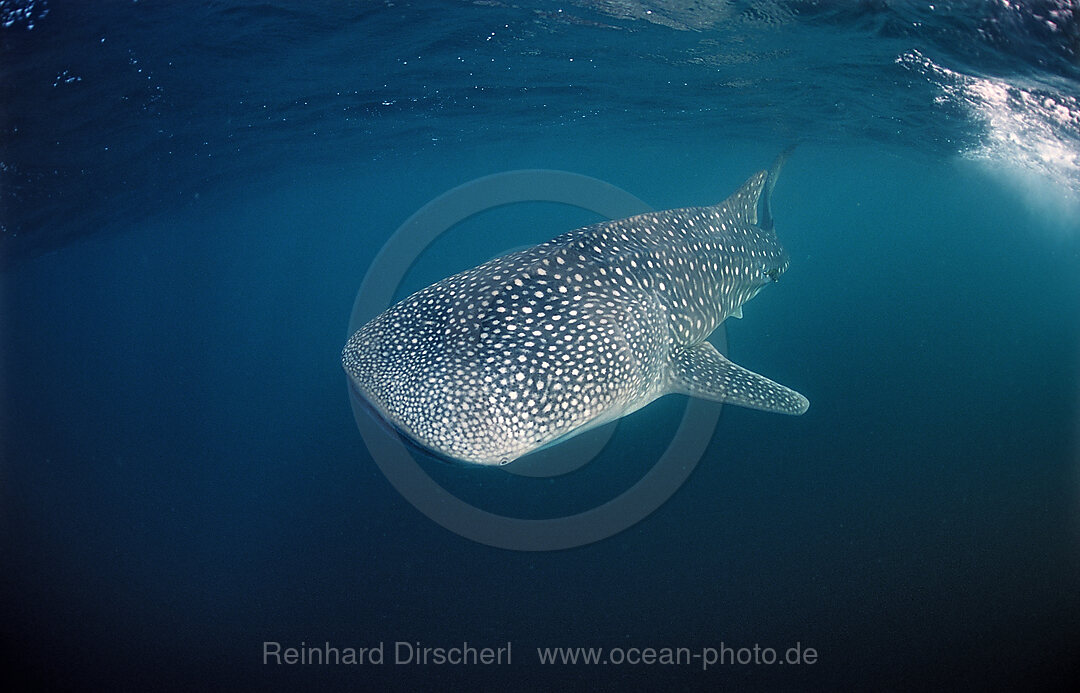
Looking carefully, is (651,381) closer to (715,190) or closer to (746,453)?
(746,453)

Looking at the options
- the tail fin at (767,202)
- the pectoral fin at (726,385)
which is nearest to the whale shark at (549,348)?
the pectoral fin at (726,385)

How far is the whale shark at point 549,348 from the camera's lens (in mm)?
3494

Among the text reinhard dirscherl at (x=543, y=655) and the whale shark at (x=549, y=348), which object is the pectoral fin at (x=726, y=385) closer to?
the whale shark at (x=549, y=348)

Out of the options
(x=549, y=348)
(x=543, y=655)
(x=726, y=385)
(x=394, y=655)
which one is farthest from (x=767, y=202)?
(x=394, y=655)

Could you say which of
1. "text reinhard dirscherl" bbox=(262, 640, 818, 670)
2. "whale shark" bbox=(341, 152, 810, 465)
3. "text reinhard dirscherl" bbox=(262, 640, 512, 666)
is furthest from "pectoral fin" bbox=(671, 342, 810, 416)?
"text reinhard dirscherl" bbox=(262, 640, 512, 666)

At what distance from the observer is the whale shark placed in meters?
3.49

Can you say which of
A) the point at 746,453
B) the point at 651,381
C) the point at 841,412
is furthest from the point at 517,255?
the point at 841,412

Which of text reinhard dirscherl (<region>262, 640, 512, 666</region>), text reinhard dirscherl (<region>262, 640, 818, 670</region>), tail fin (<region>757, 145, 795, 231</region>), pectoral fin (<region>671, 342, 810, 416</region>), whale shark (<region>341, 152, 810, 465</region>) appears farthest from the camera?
tail fin (<region>757, 145, 795, 231</region>)

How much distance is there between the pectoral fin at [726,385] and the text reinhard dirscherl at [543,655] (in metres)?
2.97

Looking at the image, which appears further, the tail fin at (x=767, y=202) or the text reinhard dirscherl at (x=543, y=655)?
the tail fin at (x=767, y=202)

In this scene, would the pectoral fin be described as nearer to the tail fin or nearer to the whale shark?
the whale shark

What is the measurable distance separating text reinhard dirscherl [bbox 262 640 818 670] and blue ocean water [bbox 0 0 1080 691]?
100mm

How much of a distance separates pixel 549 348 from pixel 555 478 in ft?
17.6

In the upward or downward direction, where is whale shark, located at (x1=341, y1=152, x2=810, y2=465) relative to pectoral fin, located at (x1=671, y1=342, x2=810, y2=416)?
upward
